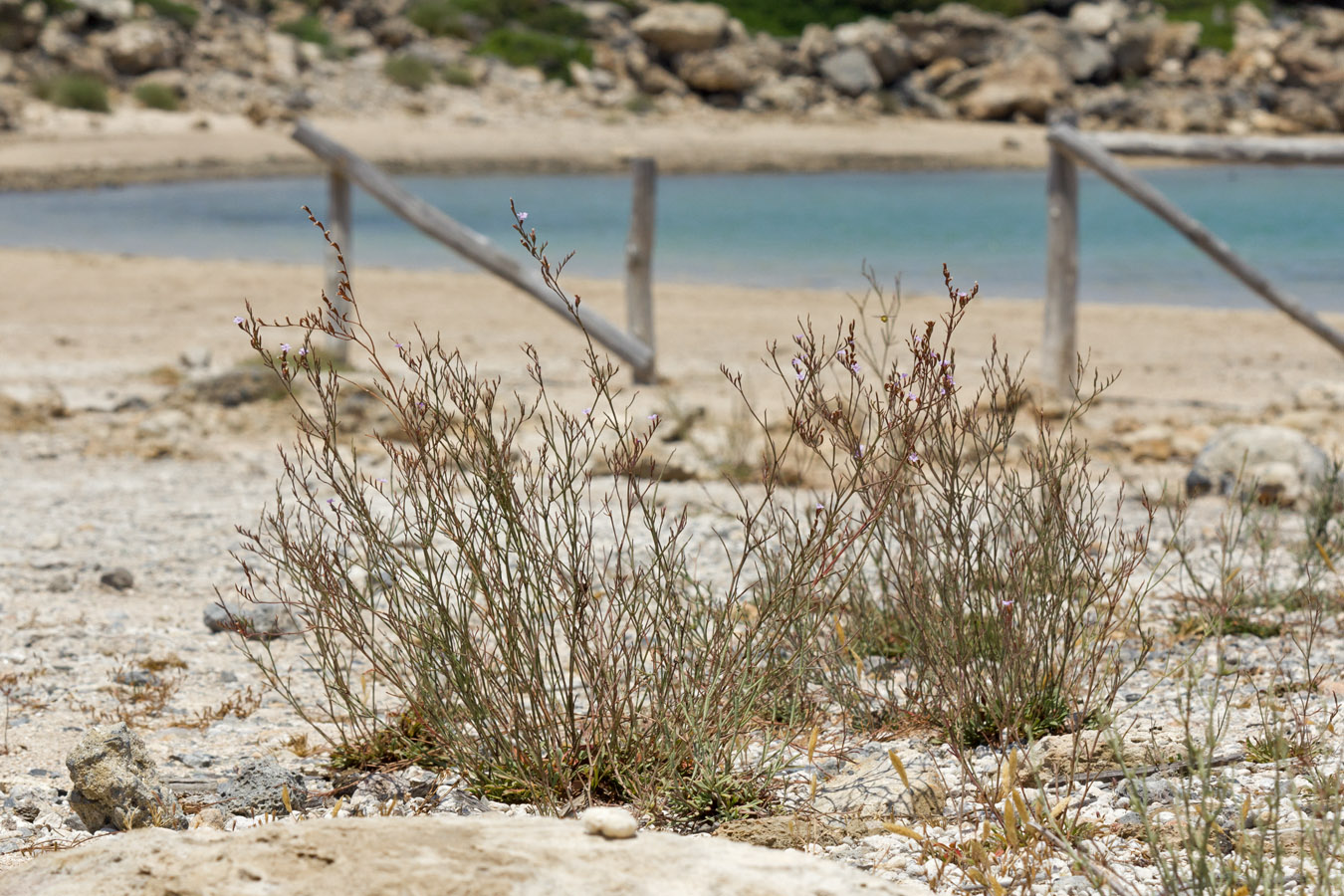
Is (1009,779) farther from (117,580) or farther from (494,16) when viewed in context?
(494,16)

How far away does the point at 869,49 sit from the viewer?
40.8m

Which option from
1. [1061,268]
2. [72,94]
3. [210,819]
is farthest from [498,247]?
[72,94]

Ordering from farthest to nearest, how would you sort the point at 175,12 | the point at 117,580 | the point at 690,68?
the point at 690,68
the point at 175,12
the point at 117,580

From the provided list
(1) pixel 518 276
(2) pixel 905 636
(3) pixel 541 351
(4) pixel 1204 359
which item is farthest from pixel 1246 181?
(2) pixel 905 636

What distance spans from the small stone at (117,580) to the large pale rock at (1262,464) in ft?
14.3

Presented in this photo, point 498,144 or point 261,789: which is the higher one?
point 498,144

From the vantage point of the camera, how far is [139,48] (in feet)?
113

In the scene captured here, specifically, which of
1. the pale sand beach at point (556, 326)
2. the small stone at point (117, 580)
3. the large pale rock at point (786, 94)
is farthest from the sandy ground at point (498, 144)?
the small stone at point (117, 580)

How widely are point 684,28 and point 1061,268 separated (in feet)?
112

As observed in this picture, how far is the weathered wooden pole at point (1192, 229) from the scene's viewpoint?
7703 mm

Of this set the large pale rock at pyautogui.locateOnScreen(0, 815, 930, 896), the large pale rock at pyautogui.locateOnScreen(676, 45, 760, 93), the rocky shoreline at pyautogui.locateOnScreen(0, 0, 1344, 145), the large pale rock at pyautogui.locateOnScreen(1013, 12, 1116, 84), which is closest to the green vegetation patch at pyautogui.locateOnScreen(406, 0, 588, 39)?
the rocky shoreline at pyautogui.locateOnScreen(0, 0, 1344, 145)

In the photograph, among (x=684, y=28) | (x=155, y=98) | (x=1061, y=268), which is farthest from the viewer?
(x=684, y=28)

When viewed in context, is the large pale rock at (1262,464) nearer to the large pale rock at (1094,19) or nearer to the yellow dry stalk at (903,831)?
the yellow dry stalk at (903,831)

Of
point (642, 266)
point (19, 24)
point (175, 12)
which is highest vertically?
point (175, 12)
